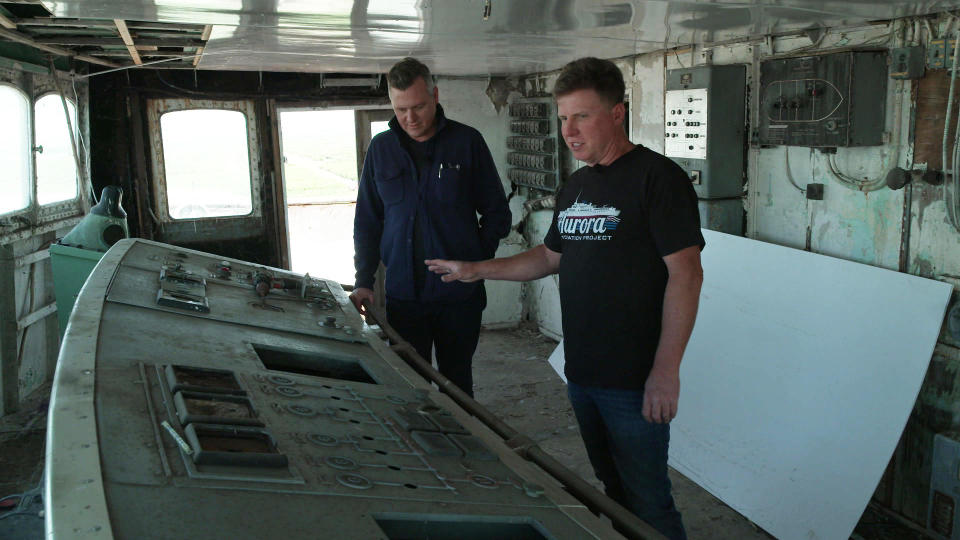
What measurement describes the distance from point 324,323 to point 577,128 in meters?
1.26

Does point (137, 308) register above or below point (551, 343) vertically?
above

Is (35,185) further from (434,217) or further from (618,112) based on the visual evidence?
(618,112)

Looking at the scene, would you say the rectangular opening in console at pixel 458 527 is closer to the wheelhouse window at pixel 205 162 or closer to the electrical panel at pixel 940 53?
the electrical panel at pixel 940 53

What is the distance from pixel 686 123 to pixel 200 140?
425 cm

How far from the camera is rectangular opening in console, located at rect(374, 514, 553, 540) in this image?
4.58 ft

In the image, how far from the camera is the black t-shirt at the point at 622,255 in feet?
6.39

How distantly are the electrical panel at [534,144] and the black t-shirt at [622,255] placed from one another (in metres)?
4.02

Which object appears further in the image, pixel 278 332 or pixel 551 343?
pixel 551 343

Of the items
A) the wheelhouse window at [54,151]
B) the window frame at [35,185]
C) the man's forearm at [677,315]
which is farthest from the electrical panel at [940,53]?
the wheelhouse window at [54,151]

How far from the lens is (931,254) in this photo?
3068 mm

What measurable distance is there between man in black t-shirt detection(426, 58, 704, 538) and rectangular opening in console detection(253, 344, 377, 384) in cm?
69

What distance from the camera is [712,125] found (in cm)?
386

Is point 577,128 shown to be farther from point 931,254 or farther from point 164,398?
point 931,254

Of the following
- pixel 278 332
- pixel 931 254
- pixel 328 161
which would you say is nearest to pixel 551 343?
pixel 931 254
